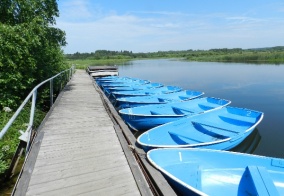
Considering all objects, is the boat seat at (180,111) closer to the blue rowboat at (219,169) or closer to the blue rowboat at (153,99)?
the blue rowboat at (153,99)

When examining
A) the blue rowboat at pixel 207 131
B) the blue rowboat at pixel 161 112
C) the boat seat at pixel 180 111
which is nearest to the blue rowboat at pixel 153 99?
the blue rowboat at pixel 161 112

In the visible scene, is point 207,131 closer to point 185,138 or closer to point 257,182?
point 185,138

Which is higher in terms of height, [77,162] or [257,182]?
[77,162]

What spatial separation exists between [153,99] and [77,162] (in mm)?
8212

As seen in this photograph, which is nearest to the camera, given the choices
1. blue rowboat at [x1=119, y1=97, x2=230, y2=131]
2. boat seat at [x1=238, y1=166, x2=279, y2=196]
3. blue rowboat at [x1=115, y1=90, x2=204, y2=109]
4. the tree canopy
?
boat seat at [x1=238, y1=166, x2=279, y2=196]

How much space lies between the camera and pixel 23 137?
4121 millimetres

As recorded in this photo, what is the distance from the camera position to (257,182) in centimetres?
419

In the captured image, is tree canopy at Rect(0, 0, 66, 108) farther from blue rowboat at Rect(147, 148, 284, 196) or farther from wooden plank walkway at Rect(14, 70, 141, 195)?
blue rowboat at Rect(147, 148, 284, 196)

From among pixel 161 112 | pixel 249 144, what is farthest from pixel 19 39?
pixel 249 144

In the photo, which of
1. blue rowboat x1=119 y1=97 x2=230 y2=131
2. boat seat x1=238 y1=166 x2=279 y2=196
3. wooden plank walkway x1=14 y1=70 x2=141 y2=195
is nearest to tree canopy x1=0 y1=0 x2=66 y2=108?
wooden plank walkway x1=14 y1=70 x2=141 y2=195

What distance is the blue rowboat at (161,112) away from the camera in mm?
8352

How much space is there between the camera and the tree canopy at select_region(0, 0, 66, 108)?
7273mm

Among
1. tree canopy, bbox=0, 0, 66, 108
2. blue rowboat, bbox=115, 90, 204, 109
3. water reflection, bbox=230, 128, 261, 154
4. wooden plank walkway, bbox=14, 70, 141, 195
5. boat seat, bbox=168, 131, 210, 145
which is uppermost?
tree canopy, bbox=0, 0, 66, 108

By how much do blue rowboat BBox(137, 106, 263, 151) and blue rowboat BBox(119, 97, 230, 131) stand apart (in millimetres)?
582
